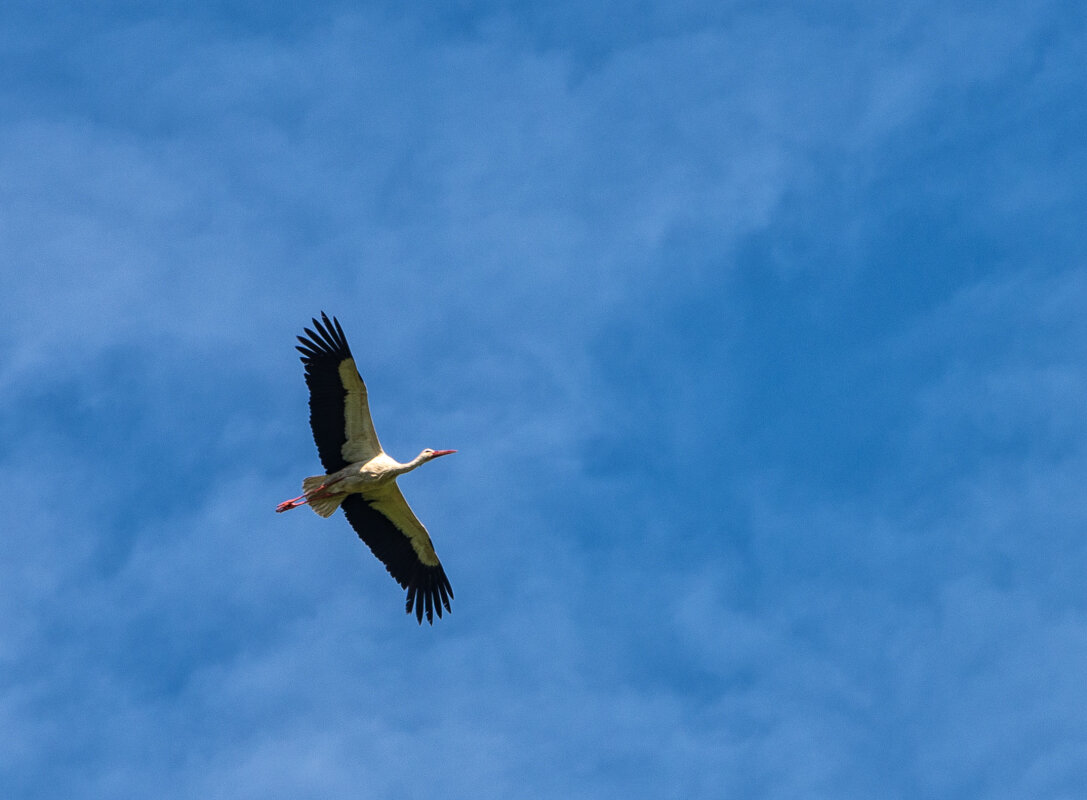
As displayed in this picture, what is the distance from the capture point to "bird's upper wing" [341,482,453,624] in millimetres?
33438

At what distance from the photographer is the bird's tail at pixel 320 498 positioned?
32312 mm

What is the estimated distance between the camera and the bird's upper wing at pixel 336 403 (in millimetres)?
31875

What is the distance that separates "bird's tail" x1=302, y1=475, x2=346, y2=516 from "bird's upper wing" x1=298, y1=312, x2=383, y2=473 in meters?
0.35

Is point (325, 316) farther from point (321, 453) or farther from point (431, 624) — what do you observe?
point (431, 624)

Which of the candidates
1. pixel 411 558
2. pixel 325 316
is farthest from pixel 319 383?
pixel 411 558

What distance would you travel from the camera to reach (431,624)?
3388 centimetres

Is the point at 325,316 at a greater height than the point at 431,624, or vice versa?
the point at 325,316

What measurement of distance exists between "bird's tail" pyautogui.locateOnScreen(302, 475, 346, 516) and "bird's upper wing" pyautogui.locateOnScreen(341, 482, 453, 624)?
0.47 meters

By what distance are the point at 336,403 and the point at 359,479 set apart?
5.18 ft

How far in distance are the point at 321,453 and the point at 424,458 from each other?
2.38 metres

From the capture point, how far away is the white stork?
105 ft

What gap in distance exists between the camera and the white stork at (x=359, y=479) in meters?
31.9

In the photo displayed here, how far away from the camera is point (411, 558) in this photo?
33844 mm

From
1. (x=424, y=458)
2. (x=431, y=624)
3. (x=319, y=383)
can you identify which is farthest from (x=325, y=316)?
(x=431, y=624)
